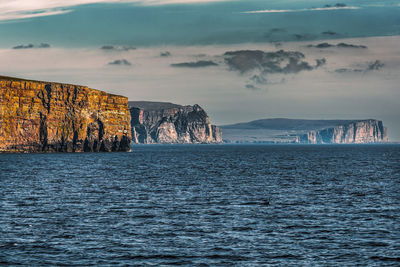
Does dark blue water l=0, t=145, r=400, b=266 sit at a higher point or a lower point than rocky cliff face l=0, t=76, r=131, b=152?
lower

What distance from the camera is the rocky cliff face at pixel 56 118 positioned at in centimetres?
16625

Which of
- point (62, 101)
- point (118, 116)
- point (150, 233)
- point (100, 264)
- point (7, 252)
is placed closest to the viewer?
point (100, 264)

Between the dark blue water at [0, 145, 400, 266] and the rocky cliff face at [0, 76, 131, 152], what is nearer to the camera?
the dark blue water at [0, 145, 400, 266]

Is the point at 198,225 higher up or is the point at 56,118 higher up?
A: the point at 56,118

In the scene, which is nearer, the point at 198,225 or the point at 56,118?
the point at 198,225

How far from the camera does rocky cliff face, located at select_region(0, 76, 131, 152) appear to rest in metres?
166

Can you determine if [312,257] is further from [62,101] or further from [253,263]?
[62,101]

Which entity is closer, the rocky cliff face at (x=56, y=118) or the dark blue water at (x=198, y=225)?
the dark blue water at (x=198, y=225)

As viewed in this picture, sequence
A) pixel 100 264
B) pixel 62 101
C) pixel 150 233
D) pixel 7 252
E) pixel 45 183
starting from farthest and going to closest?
pixel 62 101 < pixel 45 183 < pixel 150 233 < pixel 7 252 < pixel 100 264

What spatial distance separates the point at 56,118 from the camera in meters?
179

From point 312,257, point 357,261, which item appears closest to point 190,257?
point 312,257

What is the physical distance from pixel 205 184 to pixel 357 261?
4482cm

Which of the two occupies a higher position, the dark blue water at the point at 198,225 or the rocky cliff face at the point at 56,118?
the rocky cliff face at the point at 56,118

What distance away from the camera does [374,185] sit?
2822 inches
